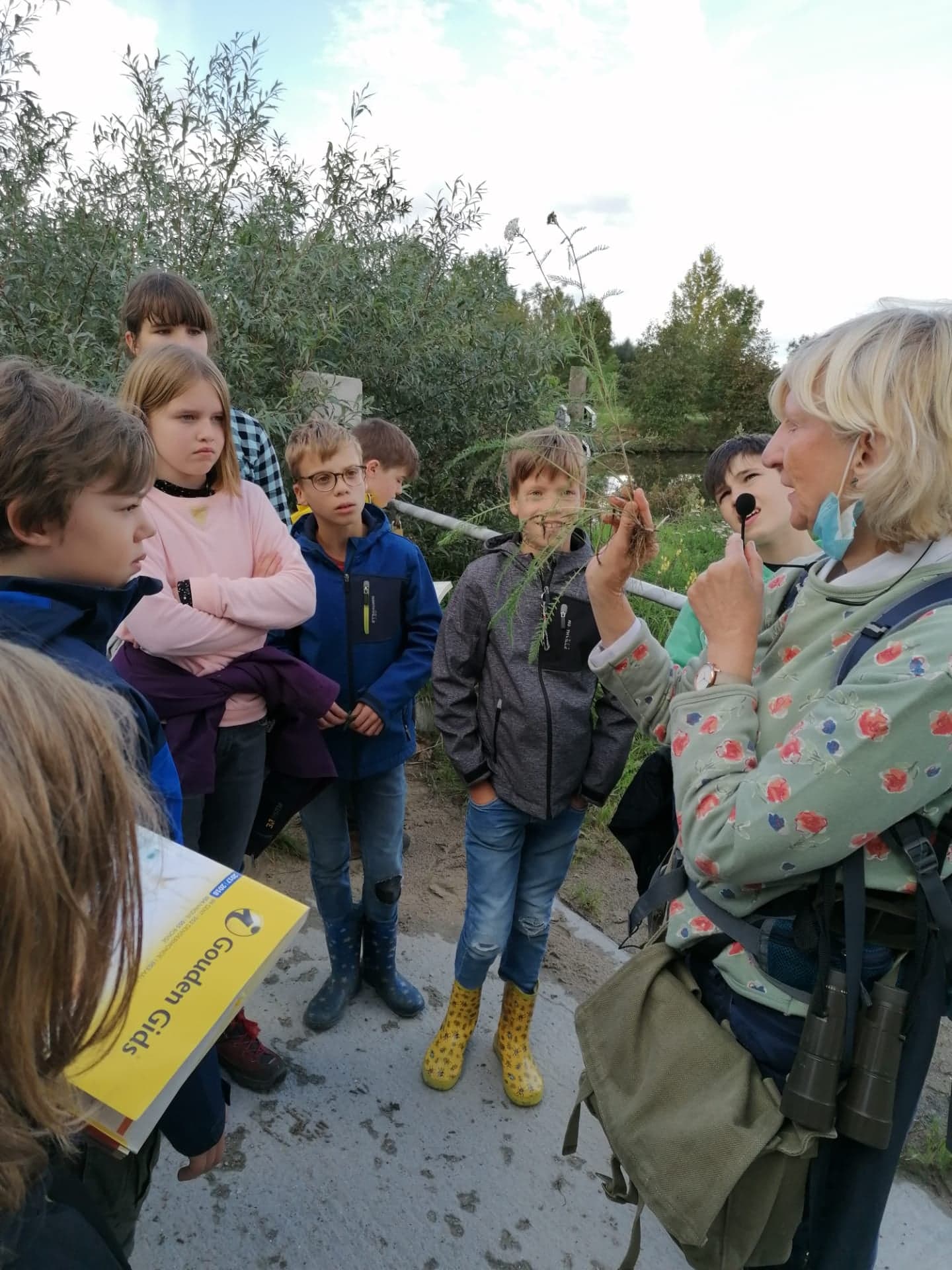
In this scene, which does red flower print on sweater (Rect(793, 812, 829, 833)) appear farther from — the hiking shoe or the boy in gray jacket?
the hiking shoe

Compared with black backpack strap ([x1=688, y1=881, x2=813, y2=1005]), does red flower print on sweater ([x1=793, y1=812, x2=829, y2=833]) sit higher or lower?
higher

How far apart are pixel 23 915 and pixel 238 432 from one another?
2213 millimetres

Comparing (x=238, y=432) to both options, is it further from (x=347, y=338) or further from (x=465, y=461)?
(x=465, y=461)

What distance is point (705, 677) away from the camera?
139cm

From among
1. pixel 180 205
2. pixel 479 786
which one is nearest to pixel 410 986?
pixel 479 786

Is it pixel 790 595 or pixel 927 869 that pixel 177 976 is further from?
pixel 790 595

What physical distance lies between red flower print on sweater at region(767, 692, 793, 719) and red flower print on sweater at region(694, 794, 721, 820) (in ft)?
0.61

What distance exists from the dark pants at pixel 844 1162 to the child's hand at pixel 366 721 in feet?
4.59

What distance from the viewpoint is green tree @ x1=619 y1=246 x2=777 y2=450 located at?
3984mm

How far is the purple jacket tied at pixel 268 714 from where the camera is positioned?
1966mm

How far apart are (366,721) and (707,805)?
1393mm

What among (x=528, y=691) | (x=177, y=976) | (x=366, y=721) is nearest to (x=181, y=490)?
(x=366, y=721)

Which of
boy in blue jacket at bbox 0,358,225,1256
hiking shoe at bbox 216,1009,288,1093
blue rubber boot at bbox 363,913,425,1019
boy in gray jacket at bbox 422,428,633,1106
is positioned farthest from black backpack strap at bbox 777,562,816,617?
hiking shoe at bbox 216,1009,288,1093

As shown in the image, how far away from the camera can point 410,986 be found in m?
2.61
